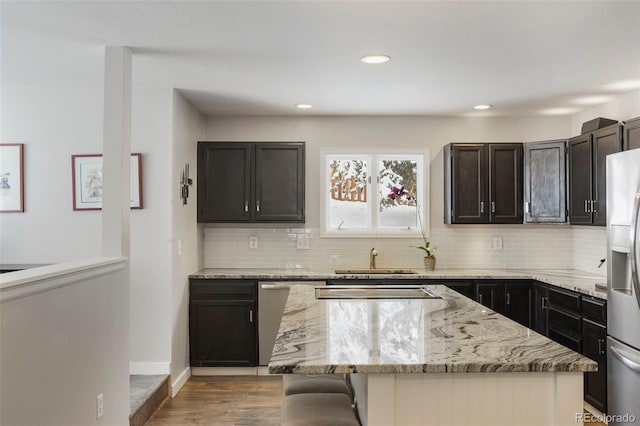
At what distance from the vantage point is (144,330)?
13.3ft

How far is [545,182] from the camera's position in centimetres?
466

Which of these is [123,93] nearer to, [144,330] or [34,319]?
[34,319]

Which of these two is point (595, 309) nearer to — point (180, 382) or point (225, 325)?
Answer: point (225, 325)

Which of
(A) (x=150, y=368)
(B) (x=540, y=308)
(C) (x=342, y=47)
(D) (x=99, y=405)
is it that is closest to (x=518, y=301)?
(B) (x=540, y=308)

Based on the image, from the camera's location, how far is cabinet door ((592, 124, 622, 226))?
380 cm

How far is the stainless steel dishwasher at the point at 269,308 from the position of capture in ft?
15.0

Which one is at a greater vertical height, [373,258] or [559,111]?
[559,111]

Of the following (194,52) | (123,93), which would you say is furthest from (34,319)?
(194,52)

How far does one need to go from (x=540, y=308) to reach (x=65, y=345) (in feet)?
12.3

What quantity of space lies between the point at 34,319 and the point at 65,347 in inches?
12.0

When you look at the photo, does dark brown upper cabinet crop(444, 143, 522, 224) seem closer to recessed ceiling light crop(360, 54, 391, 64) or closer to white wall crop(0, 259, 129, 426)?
recessed ceiling light crop(360, 54, 391, 64)

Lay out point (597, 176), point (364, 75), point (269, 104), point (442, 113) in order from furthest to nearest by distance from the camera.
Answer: point (442, 113) < point (269, 104) < point (597, 176) < point (364, 75)

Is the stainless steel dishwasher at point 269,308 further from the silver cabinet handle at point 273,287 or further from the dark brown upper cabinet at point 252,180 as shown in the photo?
the dark brown upper cabinet at point 252,180

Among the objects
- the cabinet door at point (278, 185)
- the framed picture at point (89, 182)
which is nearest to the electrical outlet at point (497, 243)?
the cabinet door at point (278, 185)
